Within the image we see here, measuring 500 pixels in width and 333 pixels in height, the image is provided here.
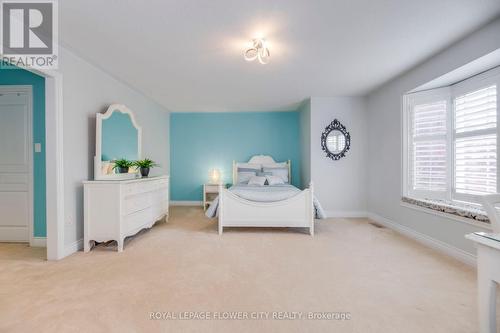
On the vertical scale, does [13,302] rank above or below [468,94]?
below

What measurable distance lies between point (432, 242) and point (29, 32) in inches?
202

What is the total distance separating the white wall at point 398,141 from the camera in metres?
2.35

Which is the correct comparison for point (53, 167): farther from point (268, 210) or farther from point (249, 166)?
point (249, 166)

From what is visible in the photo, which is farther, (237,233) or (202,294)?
(237,233)

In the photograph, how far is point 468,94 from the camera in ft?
9.12

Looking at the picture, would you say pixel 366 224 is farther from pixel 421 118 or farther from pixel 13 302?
pixel 13 302

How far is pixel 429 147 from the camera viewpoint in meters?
3.24

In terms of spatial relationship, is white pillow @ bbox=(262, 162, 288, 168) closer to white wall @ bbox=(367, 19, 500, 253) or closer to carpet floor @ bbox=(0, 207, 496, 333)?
white wall @ bbox=(367, 19, 500, 253)

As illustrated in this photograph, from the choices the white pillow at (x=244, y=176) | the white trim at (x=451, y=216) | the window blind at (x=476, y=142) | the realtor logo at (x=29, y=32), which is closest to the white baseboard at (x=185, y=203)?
the white pillow at (x=244, y=176)

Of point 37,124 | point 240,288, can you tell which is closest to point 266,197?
point 240,288

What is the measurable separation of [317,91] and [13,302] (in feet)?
15.4

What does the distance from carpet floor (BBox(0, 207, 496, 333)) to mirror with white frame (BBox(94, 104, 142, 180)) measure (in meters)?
1.04

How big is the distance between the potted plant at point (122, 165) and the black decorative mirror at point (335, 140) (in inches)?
141

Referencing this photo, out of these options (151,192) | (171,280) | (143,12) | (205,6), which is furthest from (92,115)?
(171,280)
